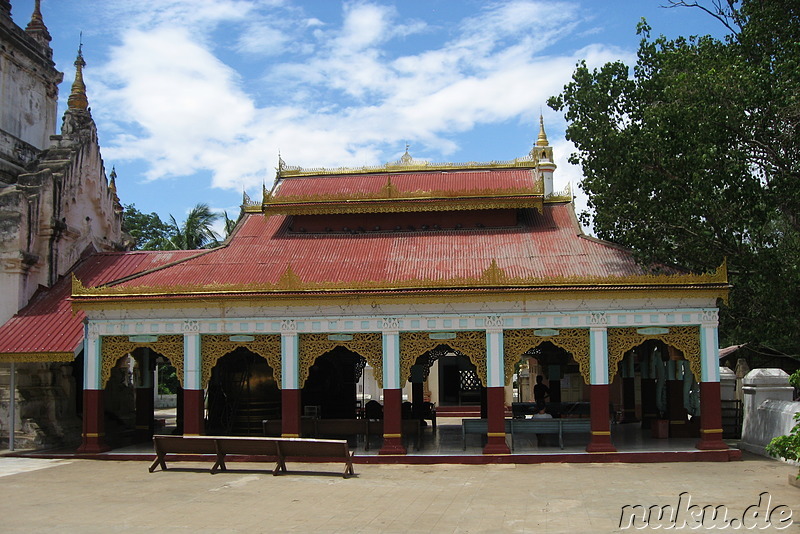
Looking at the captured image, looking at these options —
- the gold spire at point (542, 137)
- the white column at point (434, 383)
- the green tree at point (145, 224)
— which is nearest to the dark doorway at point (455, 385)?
the white column at point (434, 383)

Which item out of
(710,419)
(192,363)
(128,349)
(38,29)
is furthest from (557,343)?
(38,29)

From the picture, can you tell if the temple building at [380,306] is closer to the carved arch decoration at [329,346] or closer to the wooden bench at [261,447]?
the carved arch decoration at [329,346]

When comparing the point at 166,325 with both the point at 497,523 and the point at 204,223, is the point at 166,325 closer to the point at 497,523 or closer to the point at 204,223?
the point at 497,523

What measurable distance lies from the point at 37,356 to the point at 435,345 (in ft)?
30.6

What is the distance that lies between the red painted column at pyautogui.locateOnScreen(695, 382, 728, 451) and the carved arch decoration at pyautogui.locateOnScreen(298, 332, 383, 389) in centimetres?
710

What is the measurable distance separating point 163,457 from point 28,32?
17.6m

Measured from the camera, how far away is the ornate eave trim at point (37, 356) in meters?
17.7

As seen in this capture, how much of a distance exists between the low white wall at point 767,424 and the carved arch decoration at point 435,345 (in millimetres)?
6448

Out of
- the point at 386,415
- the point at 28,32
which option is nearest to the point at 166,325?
the point at 386,415

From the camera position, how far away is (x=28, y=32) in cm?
2583

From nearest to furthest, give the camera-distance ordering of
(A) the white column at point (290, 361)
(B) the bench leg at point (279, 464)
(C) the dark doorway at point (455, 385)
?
(B) the bench leg at point (279, 464)
(A) the white column at point (290, 361)
(C) the dark doorway at point (455, 385)

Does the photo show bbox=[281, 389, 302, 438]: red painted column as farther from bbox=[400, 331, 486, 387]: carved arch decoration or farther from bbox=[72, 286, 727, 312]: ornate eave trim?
bbox=[400, 331, 486, 387]: carved arch decoration

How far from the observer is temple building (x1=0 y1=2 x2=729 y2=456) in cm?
1673

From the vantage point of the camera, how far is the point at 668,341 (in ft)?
54.9
